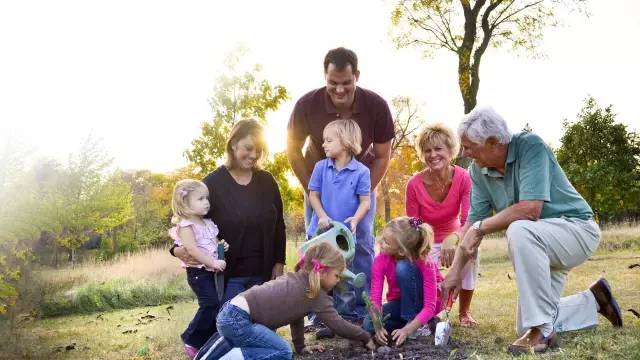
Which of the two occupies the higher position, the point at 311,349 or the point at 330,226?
the point at 330,226

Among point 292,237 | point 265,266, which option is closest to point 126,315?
point 265,266

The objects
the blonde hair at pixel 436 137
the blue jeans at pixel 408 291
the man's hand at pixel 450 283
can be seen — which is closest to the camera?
the man's hand at pixel 450 283

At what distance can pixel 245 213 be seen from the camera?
5.02 metres

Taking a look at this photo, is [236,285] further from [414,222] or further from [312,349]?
[414,222]

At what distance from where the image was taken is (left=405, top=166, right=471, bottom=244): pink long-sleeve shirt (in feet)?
17.5

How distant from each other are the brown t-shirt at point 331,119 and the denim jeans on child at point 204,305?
4.54 ft

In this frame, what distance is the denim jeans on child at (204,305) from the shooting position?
15.9 feet

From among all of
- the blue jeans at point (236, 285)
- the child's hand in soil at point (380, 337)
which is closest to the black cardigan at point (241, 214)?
the blue jeans at point (236, 285)

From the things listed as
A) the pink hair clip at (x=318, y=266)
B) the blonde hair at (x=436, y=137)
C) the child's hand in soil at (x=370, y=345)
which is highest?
the blonde hair at (x=436, y=137)

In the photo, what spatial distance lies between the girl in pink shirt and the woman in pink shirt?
589mm

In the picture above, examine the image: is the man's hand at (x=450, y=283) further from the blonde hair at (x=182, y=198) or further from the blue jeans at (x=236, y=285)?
the blonde hair at (x=182, y=198)

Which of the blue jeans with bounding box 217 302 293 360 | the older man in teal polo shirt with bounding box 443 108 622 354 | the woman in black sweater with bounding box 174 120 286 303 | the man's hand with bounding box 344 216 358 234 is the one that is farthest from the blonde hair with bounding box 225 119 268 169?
the older man in teal polo shirt with bounding box 443 108 622 354

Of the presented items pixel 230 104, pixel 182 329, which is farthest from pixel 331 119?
pixel 230 104

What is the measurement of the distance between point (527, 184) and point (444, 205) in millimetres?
1155
